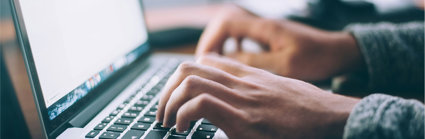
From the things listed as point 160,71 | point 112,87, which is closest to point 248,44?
point 160,71

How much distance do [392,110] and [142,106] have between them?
0.34 m

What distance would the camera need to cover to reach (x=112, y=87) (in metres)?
0.60

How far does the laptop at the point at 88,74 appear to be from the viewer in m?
0.42

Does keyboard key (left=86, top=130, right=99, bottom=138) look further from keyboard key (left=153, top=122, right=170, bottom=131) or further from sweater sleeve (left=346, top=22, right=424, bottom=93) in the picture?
sweater sleeve (left=346, top=22, right=424, bottom=93)

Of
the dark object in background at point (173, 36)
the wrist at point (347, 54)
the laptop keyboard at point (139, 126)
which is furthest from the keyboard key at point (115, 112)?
the dark object in background at point (173, 36)

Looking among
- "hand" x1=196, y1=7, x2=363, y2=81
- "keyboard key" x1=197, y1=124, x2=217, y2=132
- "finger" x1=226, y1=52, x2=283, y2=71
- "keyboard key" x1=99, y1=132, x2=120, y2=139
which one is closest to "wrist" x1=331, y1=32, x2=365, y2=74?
"hand" x1=196, y1=7, x2=363, y2=81

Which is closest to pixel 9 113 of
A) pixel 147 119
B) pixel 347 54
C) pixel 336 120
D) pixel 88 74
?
pixel 88 74

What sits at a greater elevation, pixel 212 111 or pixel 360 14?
pixel 360 14

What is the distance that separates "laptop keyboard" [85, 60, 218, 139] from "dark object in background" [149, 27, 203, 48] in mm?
511

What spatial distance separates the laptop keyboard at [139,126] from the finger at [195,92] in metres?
0.03

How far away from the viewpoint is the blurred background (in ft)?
1.93

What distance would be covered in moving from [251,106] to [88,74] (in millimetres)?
265

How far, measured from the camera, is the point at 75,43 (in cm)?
51

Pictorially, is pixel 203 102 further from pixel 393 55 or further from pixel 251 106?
pixel 393 55
